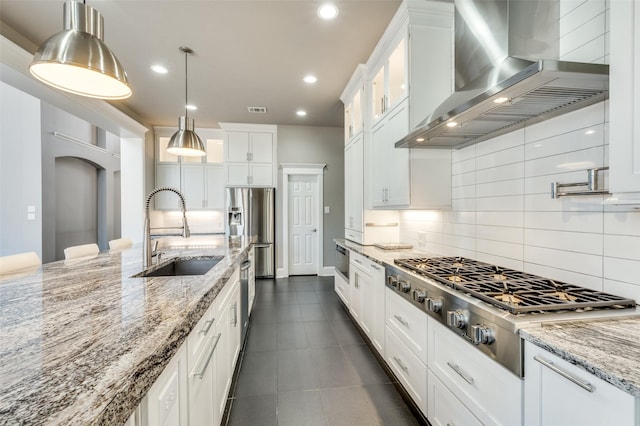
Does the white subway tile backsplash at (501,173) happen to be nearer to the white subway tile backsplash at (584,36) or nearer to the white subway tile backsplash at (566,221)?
the white subway tile backsplash at (566,221)

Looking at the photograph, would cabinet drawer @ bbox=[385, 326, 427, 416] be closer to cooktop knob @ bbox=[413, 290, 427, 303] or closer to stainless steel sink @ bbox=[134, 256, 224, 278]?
cooktop knob @ bbox=[413, 290, 427, 303]

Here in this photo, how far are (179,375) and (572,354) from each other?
123 centimetres

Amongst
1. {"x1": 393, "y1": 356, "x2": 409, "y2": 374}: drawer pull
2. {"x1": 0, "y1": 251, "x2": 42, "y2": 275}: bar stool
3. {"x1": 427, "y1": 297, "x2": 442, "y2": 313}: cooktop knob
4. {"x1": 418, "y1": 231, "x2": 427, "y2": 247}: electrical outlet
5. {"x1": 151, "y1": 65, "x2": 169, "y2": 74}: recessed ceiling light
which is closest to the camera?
{"x1": 427, "y1": 297, "x2": 442, "y2": 313}: cooktop knob

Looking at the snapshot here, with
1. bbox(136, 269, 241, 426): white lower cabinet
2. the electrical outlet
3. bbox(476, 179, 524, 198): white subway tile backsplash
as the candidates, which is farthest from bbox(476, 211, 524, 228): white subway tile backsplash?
bbox(136, 269, 241, 426): white lower cabinet

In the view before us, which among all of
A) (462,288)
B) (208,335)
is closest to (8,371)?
(208,335)

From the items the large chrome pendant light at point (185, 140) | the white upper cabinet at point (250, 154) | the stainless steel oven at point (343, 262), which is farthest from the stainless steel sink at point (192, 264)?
the white upper cabinet at point (250, 154)

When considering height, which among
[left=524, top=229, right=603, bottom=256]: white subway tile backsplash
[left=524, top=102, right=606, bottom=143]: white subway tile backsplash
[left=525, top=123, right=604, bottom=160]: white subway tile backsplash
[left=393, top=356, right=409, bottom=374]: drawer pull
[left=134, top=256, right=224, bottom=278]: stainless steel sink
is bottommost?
[left=393, top=356, right=409, bottom=374]: drawer pull

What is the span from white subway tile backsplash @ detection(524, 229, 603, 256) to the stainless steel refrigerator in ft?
14.0

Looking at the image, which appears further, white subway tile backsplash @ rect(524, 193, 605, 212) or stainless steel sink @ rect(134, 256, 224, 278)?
stainless steel sink @ rect(134, 256, 224, 278)

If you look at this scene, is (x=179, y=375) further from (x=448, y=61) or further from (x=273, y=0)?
(x=448, y=61)

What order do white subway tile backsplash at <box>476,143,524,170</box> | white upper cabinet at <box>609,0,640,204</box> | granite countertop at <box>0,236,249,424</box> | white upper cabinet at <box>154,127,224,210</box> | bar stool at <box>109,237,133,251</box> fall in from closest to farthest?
granite countertop at <box>0,236,249,424</box> < white upper cabinet at <box>609,0,640,204</box> < white subway tile backsplash at <box>476,143,524,170</box> < bar stool at <box>109,237,133,251</box> < white upper cabinet at <box>154,127,224,210</box>

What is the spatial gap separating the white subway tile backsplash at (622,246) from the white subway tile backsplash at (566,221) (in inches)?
2.5

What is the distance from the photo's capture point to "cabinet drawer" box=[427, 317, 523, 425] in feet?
3.37

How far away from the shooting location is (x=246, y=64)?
318 cm
